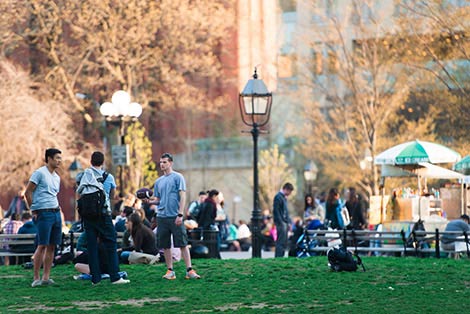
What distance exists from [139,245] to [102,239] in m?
5.11

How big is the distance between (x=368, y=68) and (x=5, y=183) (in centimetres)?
→ 1469

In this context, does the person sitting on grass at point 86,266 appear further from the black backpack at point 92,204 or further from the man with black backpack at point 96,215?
the black backpack at point 92,204

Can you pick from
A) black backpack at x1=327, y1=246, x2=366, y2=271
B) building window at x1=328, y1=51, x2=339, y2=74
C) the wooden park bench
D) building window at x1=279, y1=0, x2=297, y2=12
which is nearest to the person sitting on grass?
black backpack at x1=327, y1=246, x2=366, y2=271

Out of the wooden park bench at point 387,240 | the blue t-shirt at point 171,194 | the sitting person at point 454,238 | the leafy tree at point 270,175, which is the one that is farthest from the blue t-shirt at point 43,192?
the leafy tree at point 270,175

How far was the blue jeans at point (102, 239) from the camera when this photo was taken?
16547 mm

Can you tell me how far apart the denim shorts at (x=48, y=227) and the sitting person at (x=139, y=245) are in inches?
176

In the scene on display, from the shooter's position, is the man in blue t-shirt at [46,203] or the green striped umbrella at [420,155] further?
the green striped umbrella at [420,155]

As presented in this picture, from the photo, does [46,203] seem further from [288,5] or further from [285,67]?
[288,5]

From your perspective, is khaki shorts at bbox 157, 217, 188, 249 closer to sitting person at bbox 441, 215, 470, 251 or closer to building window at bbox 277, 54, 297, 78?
sitting person at bbox 441, 215, 470, 251

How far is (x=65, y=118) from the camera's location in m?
44.0

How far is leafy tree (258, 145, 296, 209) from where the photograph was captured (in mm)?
59438

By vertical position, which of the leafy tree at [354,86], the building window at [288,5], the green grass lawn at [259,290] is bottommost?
the green grass lawn at [259,290]

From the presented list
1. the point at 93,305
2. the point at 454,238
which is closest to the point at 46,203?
the point at 93,305

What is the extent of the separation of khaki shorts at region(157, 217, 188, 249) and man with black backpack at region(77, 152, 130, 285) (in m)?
0.93
